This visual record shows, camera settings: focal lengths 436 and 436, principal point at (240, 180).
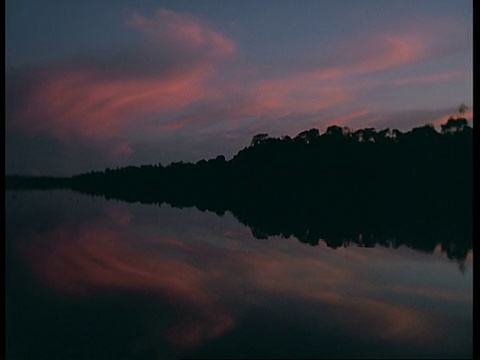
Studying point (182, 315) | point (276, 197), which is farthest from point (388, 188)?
point (182, 315)

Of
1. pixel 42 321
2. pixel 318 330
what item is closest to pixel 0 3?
pixel 42 321

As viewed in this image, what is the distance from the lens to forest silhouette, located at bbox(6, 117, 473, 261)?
2.54 metres

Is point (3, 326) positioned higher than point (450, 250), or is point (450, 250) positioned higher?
point (450, 250)

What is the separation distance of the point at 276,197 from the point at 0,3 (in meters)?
1.79

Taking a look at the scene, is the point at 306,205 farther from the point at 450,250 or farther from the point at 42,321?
the point at 42,321

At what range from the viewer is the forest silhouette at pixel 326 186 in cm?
254

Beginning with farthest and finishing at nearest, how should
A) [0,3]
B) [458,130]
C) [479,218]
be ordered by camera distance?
1. [458,130]
2. [0,3]
3. [479,218]

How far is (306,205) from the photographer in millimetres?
2727

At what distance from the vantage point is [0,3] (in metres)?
2.02

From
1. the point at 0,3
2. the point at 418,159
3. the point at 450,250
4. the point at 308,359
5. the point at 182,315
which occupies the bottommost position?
the point at 308,359

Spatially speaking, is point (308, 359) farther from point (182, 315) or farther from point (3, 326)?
point (3, 326)

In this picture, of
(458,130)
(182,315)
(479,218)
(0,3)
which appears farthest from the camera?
(182,315)

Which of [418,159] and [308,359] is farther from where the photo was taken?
[418,159]

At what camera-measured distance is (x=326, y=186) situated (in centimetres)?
280
